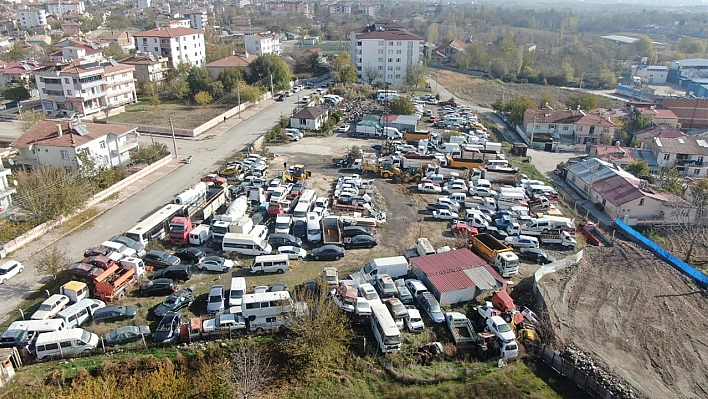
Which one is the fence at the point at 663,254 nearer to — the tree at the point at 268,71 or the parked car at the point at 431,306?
the parked car at the point at 431,306

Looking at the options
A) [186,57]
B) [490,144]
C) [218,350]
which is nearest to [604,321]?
[218,350]

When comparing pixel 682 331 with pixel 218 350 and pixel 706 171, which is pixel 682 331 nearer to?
pixel 218 350

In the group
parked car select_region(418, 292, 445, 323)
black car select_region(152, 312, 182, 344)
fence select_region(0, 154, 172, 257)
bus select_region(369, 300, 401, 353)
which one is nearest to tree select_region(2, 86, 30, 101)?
fence select_region(0, 154, 172, 257)

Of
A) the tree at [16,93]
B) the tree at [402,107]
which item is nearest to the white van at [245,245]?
the tree at [402,107]

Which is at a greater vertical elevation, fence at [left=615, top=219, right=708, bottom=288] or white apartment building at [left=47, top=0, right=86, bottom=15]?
white apartment building at [left=47, top=0, right=86, bottom=15]

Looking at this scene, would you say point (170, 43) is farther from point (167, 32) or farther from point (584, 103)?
point (584, 103)

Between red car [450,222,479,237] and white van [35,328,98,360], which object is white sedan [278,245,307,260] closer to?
red car [450,222,479,237]
